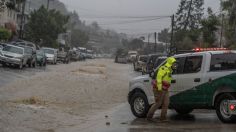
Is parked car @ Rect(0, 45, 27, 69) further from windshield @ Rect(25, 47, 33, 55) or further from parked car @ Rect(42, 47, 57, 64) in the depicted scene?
parked car @ Rect(42, 47, 57, 64)

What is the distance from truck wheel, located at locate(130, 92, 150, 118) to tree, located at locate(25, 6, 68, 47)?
7139 cm

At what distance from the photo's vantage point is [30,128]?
508 inches

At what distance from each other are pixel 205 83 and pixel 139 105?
2.57 metres

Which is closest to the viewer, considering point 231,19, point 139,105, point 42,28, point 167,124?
point 167,124

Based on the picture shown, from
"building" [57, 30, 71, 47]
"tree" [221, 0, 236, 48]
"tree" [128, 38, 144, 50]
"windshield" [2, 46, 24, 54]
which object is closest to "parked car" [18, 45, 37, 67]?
"windshield" [2, 46, 24, 54]

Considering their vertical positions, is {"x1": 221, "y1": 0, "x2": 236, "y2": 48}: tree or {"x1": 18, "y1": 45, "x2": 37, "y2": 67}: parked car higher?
{"x1": 221, "y1": 0, "x2": 236, "y2": 48}: tree

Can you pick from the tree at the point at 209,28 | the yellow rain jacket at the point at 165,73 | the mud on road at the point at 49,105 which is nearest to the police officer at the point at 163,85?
the yellow rain jacket at the point at 165,73

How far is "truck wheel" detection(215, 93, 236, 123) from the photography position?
12969mm

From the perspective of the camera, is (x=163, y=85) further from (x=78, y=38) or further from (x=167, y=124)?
(x=78, y=38)

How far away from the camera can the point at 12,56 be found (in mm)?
40062

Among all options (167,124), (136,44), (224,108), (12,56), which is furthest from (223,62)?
(136,44)

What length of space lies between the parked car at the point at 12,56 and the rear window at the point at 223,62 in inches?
1115

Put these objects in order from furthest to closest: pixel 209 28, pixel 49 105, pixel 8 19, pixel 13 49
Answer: pixel 8 19, pixel 209 28, pixel 13 49, pixel 49 105

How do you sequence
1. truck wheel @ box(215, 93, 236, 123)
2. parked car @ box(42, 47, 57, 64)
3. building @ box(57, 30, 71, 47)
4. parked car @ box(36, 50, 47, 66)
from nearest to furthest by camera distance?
truck wheel @ box(215, 93, 236, 123) → parked car @ box(36, 50, 47, 66) → parked car @ box(42, 47, 57, 64) → building @ box(57, 30, 71, 47)
